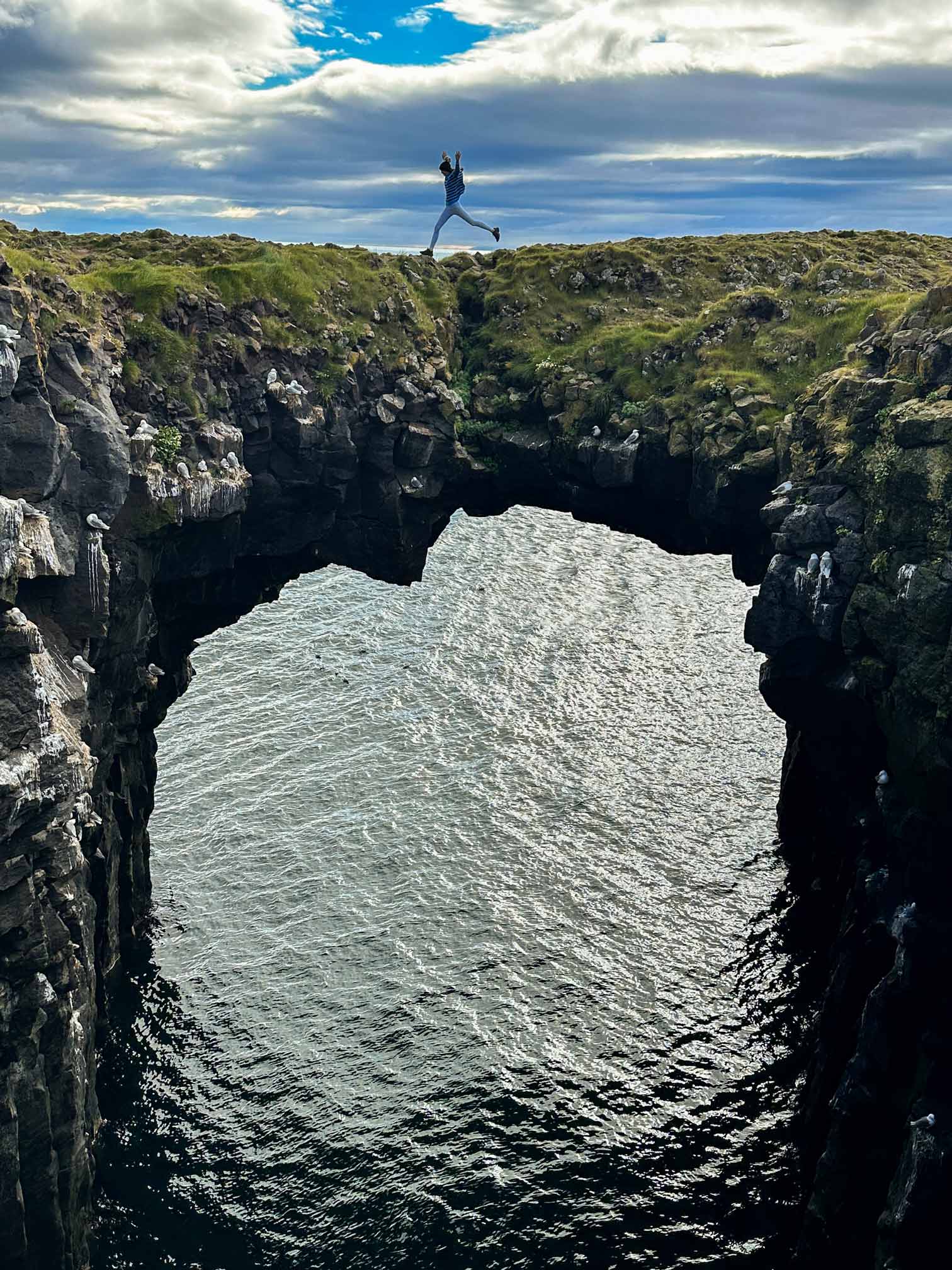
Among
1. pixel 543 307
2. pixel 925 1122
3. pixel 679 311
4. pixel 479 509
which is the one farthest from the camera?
pixel 543 307

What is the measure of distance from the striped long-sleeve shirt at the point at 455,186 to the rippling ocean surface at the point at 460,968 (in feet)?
109

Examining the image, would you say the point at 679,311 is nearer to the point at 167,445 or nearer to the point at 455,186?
the point at 455,186

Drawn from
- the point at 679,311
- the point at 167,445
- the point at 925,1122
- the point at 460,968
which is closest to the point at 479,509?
the point at 679,311

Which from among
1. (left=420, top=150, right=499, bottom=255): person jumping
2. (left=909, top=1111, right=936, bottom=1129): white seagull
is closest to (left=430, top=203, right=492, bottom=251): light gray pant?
(left=420, top=150, right=499, bottom=255): person jumping

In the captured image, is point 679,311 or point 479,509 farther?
point 679,311

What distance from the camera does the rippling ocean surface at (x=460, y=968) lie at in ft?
155

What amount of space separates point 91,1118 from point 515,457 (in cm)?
3993

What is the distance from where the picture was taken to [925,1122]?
128 feet

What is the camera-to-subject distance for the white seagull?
3888 cm

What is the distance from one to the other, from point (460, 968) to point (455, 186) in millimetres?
41478

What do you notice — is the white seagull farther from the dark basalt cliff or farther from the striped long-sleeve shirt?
the striped long-sleeve shirt

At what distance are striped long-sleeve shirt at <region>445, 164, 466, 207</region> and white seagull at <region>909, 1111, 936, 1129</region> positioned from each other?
50.7m

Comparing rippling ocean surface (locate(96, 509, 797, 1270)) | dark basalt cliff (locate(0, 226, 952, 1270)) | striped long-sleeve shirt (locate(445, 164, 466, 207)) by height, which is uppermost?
striped long-sleeve shirt (locate(445, 164, 466, 207))

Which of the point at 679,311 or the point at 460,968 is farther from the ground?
the point at 679,311
